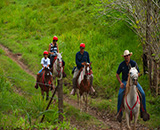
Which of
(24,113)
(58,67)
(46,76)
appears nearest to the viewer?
(24,113)

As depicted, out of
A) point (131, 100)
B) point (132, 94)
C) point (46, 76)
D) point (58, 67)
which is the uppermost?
point (58, 67)

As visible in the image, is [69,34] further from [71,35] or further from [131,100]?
[131,100]

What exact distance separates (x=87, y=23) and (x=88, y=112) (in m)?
10.4

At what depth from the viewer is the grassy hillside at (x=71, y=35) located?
1231 cm

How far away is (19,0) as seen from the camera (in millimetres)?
26031

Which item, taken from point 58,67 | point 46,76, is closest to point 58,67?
point 58,67

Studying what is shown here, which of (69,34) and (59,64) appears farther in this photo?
→ (69,34)

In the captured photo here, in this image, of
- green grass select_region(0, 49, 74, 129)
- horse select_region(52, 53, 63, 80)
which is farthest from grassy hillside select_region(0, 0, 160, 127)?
green grass select_region(0, 49, 74, 129)

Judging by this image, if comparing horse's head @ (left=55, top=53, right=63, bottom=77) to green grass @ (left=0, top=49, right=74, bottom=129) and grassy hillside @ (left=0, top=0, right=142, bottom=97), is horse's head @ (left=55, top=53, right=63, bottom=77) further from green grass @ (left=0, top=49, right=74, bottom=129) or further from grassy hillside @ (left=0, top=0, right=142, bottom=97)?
grassy hillside @ (left=0, top=0, right=142, bottom=97)

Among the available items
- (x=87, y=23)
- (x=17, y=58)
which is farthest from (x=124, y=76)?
(x=87, y=23)

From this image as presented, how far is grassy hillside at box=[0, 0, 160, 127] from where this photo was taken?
485 inches

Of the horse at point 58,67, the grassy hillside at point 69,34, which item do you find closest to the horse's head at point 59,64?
the horse at point 58,67

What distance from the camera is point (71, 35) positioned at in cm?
1673

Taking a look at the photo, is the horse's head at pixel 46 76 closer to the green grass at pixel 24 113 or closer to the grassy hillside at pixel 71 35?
the green grass at pixel 24 113
